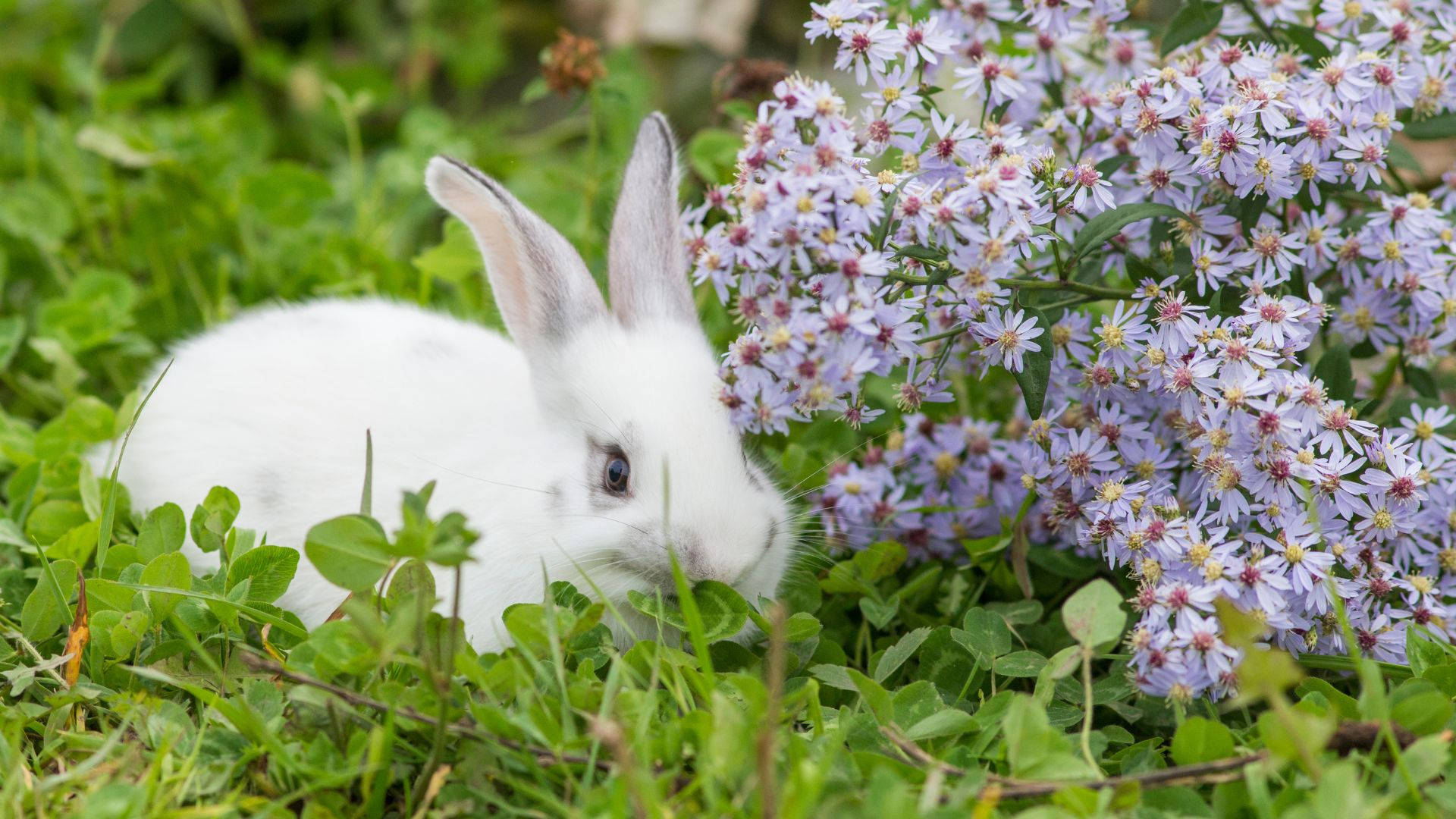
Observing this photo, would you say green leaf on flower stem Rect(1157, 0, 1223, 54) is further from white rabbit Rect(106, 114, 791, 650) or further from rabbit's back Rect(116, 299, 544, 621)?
rabbit's back Rect(116, 299, 544, 621)

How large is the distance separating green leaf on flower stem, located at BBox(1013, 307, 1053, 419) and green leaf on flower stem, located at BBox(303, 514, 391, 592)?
1.30 meters

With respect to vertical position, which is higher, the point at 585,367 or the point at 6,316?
the point at 585,367

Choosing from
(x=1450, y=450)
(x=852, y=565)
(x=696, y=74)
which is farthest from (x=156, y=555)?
(x=696, y=74)

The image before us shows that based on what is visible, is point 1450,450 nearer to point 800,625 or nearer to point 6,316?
point 800,625

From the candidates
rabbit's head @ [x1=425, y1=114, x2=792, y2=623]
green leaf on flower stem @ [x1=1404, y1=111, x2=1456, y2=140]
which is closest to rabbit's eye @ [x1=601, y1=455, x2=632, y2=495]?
rabbit's head @ [x1=425, y1=114, x2=792, y2=623]

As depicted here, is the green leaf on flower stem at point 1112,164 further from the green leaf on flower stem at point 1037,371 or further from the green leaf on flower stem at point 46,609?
the green leaf on flower stem at point 46,609

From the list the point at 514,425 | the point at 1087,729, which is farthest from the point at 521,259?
the point at 1087,729

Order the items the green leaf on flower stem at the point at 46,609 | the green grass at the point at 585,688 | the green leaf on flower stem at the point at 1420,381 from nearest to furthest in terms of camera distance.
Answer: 1. the green grass at the point at 585,688
2. the green leaf on flower stem at the point at 46,609
3. the green leaf on flower stem at the point at 1420,381

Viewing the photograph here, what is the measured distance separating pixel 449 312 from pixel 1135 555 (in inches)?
98.0

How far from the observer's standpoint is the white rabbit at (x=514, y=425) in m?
2.86

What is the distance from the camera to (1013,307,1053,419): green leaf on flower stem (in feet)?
8.71

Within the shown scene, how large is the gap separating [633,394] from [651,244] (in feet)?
1.51

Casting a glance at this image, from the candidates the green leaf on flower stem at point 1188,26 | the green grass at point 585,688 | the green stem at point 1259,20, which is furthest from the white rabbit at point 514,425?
the green stem at point 1259,20

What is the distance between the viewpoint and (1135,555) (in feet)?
8.74
